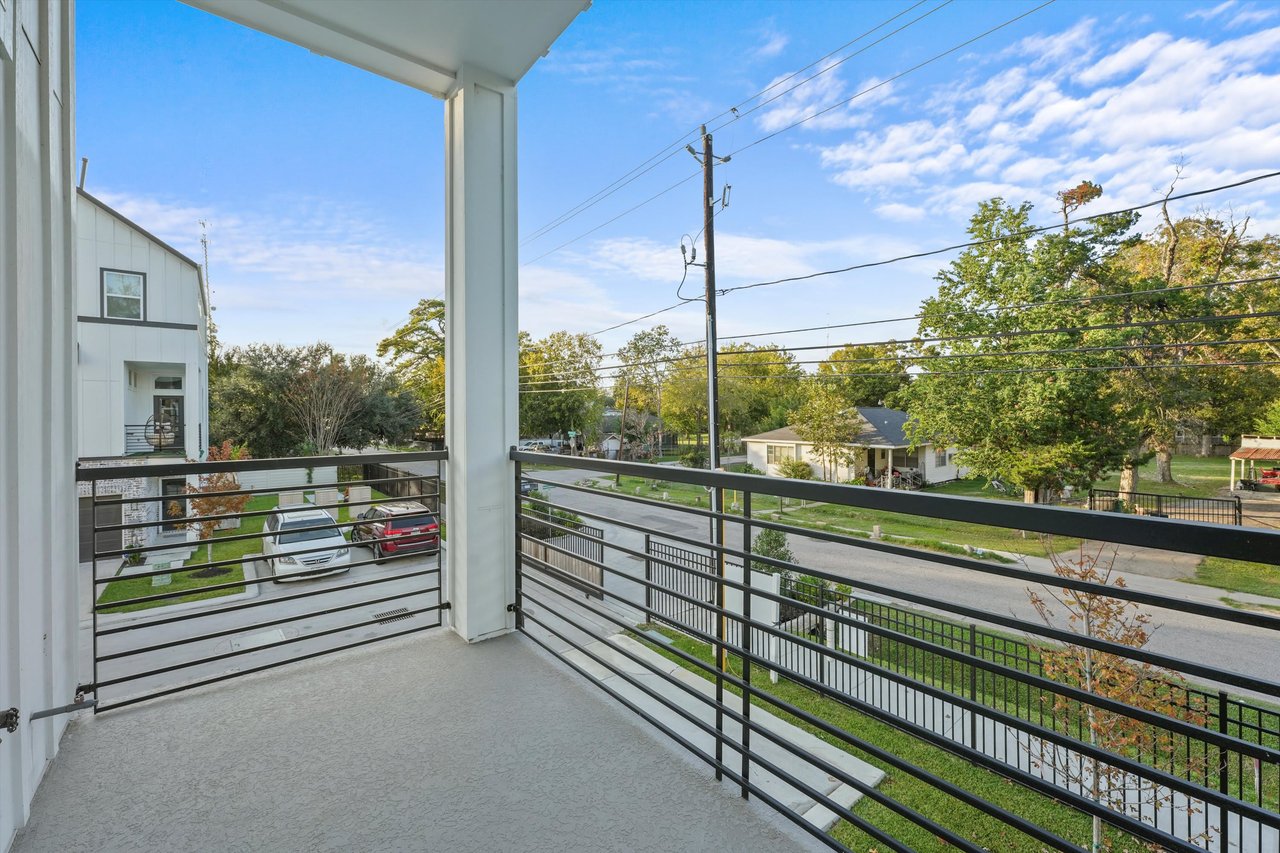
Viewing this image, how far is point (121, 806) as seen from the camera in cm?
125

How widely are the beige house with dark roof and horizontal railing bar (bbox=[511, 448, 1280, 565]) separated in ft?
43.9

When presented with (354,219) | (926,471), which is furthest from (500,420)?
(926,471)

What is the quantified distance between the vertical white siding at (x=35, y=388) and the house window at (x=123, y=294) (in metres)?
0.61

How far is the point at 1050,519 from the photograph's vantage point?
2.33 ft

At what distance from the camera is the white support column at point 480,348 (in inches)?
81.7

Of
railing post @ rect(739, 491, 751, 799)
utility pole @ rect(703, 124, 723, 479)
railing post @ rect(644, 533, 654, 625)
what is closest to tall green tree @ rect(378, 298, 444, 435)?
railing post @ rect(644, 533, 654, 625)

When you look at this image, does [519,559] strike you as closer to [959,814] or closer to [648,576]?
[648,576]

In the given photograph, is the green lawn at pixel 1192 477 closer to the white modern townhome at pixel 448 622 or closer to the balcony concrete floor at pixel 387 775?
the white modern townhome at pixel 448 622

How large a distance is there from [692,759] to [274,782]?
1.04 m

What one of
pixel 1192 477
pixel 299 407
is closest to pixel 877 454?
pixel 1192 477

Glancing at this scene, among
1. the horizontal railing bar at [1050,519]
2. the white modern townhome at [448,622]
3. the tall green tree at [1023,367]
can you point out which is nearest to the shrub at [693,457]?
the tall green tree at [1023,367]

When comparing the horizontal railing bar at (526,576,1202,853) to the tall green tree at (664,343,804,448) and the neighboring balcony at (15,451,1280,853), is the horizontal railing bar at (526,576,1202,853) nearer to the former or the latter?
the neighboring balcony at (15,451,1280,853)

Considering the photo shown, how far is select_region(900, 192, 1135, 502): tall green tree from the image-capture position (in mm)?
10211

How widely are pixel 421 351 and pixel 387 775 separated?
14.4ft
